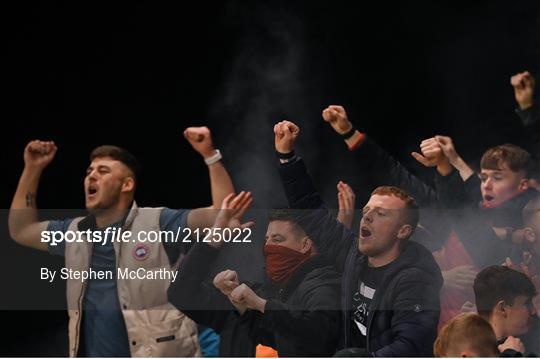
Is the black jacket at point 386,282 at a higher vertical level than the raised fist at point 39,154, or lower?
lower

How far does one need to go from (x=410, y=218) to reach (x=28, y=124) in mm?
1883

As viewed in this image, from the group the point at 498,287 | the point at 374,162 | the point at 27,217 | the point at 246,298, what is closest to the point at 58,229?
the point at 27,217

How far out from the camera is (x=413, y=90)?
475 cm

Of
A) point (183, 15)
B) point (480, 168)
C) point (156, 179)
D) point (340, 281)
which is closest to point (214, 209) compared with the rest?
point (156, 179)

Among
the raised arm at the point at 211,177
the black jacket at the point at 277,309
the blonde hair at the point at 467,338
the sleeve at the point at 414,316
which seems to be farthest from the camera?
the raised arm at the point at 211,177

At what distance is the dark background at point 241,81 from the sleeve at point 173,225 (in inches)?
1.9

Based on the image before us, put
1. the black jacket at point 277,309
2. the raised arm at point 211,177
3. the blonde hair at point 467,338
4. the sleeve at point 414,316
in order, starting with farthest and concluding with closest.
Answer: the raised arm at point 211,177 < the black jacket at point 277,309 < the sleeve at point 414,316 < the blonde hair at point 467,338

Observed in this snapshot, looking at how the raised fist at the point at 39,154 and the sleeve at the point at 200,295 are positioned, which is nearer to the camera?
the sleeve at the point at 200,295

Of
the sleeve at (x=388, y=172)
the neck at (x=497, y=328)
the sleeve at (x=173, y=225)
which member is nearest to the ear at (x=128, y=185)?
the sleeve at (x=173, y=225)

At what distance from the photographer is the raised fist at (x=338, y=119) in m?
4.70

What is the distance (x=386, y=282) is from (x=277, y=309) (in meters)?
→ 0.52

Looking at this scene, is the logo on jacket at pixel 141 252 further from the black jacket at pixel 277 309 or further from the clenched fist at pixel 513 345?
the clenched fist at pixel 513 345

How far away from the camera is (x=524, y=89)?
4703mm

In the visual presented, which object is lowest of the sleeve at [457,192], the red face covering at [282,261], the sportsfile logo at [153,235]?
the red face covering at [282,261]
